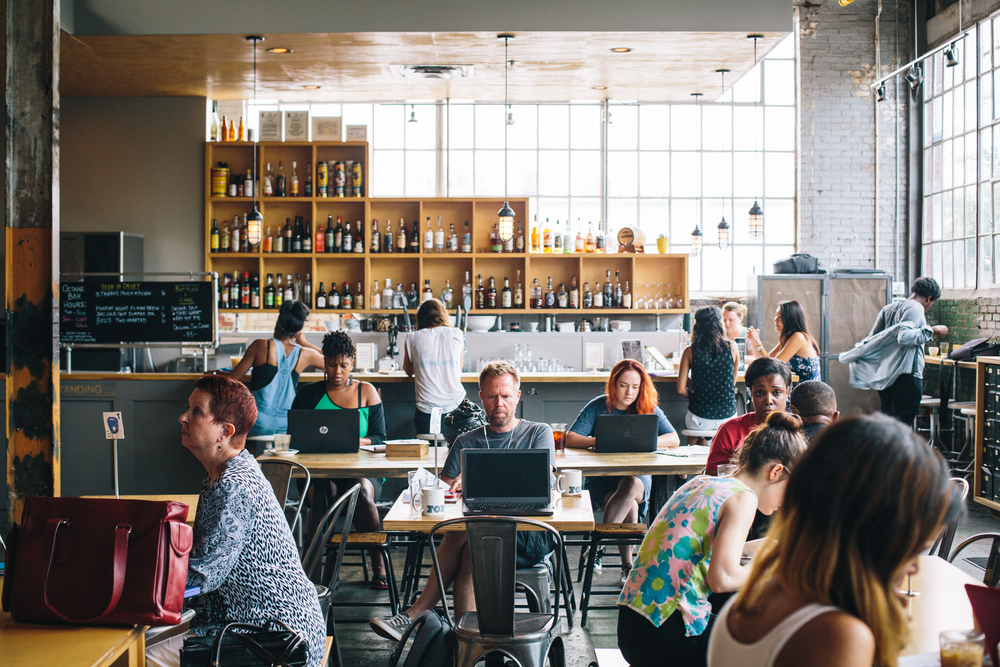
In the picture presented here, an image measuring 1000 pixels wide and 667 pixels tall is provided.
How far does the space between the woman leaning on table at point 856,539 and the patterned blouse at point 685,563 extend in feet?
3.28

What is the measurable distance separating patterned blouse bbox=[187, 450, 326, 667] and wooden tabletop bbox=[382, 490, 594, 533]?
2.64 ft

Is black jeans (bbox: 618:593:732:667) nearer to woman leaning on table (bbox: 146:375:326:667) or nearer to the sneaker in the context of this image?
woman leaning on table (bbox: 146:375:326:667)

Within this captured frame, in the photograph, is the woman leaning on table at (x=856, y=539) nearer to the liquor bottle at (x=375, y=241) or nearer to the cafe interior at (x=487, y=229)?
the cafe interior at (x=487, y=229)

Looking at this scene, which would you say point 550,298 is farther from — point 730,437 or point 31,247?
point 31,247

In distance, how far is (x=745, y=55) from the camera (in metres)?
7.07

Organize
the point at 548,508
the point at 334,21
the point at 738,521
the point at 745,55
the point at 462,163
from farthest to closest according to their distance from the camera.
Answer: the point at 462,163 < the point at 745,55 < the point at 334,21 < the point at 548,508 < the point at 738,521

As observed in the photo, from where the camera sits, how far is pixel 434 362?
565 cm

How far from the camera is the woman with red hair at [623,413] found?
4527mm

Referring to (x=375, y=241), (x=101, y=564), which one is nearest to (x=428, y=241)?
(x=375, y=241)

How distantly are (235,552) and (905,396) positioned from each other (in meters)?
6.49

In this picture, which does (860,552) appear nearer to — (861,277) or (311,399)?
(311,399)

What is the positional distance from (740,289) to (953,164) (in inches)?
110

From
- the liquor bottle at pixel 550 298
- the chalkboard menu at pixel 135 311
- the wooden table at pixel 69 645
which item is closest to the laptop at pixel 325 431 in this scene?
the chalkboard menu at pixel 135 311

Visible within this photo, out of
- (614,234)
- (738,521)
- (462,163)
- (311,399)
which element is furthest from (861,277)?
(738,521)
